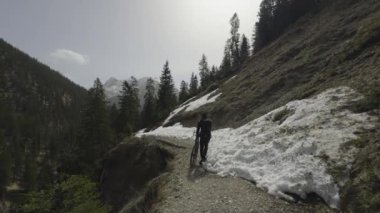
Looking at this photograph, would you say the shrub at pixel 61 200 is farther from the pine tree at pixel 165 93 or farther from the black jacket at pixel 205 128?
the pine tree at pixel 165 93

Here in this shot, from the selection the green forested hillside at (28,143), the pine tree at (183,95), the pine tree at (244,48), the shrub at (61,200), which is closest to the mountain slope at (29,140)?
the green forested hillside at (28,143)

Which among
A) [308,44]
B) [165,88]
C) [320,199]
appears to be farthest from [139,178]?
[165,88]

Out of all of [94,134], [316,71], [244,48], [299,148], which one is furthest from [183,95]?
[299,148]

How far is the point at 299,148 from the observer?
1167 cm

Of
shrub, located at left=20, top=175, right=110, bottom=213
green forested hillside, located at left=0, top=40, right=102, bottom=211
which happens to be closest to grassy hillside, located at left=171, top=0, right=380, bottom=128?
shrub, located at left=20, top=175, right=110, bottom=213

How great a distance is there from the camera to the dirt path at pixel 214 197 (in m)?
9.16

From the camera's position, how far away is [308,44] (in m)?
38.0

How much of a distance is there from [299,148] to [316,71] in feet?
57.1

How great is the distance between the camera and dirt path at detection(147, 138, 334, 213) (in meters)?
9.16

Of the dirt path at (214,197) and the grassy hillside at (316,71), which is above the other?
the grassy hillside at (316,71)

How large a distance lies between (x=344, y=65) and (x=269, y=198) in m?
16.1

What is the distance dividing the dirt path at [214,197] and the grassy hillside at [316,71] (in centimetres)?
841

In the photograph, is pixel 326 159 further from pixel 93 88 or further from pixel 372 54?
pixel 93 88

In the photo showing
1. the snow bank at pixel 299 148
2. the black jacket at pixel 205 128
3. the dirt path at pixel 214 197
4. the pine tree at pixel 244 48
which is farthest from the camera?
the pine tree at pixel 244 48
